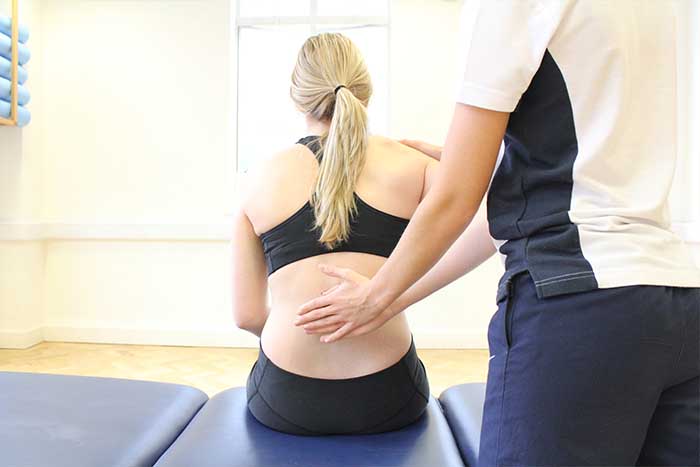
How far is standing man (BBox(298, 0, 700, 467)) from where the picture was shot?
1.96 ft

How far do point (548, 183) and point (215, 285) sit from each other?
141 inches

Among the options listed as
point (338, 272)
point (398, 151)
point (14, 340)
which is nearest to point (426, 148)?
point (398, 151)

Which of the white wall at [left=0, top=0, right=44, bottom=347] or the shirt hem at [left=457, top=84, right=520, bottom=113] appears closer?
the shirt hem at [left=457, top=84, right=520, bottom=113]

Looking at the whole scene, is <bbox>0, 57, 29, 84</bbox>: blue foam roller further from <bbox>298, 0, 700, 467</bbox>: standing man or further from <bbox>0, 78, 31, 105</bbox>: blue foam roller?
<bbox>298, 0, 700, 467</bbox>: standing man

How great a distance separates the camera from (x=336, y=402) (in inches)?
45.6

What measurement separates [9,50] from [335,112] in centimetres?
318

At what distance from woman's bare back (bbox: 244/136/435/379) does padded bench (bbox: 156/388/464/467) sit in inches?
5.3

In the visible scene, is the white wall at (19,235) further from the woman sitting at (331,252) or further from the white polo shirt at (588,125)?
the white polo shirt at (588,125)

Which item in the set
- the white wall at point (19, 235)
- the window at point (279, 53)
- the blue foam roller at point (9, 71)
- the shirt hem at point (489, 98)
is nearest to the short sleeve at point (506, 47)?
the shirt hem at point (489, 98)

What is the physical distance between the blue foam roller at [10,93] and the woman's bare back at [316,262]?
117 inches

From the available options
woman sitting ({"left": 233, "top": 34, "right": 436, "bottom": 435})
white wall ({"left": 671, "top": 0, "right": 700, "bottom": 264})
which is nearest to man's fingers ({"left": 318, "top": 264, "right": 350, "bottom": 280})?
woman sitting ({"left": 233, "top": 34, "right": 436, "bottom": 435})

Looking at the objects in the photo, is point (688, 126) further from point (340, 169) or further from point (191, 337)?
point (191, 337)

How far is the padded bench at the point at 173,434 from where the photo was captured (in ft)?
3.25

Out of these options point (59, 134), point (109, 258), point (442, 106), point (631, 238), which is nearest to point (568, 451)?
point (631, 238)
